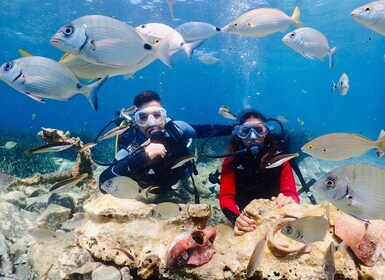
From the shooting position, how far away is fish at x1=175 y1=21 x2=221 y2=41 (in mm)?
3689

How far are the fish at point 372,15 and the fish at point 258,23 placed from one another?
0.98 m

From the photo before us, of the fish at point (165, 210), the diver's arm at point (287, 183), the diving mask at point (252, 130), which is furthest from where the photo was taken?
the diving mask at point (252, 130)

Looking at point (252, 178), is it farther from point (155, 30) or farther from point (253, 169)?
point (155, 30)

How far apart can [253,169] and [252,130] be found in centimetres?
67

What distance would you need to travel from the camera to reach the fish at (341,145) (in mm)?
2420

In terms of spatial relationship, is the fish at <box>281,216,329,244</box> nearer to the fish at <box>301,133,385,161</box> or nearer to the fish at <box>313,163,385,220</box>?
the fish at <box>313,163,385,220</box>

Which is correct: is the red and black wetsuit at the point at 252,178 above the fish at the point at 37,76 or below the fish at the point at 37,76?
below

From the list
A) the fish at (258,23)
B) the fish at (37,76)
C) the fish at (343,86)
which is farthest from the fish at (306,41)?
the fish at (343,86)

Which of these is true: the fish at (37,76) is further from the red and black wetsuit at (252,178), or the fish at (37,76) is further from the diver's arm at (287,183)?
the diver's arm at (287,183)

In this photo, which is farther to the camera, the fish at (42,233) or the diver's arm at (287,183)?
the diver's arm at (287,183)

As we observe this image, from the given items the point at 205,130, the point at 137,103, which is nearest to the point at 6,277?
the point at 137,103

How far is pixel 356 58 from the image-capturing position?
1789 inches

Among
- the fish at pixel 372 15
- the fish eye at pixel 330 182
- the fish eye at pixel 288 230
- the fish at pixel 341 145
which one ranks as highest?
the fish at pixel 372 15

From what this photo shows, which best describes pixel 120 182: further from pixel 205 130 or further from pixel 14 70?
pixel 205 130
